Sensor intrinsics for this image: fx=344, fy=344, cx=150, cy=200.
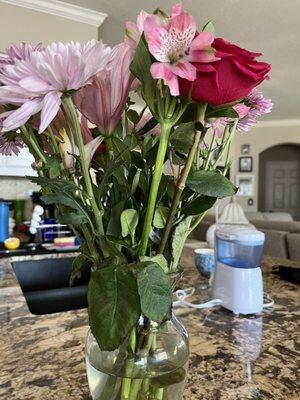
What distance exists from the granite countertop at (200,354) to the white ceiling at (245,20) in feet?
5.79

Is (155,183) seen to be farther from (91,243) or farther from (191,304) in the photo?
(191,304)

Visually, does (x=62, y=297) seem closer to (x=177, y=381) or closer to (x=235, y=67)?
(x=177, y=381)

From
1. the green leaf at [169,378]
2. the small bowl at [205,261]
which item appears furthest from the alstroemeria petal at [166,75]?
the small bowl at [205,261]

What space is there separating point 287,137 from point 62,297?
6.13 meters

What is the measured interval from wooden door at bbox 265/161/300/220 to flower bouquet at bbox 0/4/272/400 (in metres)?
7.05

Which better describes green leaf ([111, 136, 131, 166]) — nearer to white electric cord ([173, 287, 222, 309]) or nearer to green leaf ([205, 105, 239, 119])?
green leaf ([205, 105, 239, 119])

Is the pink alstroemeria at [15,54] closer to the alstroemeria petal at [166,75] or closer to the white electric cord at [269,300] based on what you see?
the alstroemeria petal at [166,75]

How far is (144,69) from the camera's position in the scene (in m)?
0.34

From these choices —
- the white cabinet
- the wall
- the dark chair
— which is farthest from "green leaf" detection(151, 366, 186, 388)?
the wall

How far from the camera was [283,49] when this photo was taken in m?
3.42

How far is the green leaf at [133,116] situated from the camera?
1.38 ft

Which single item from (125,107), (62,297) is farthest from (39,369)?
(62,297)

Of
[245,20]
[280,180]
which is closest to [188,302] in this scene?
[245,20]

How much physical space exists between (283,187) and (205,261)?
21.1ft
